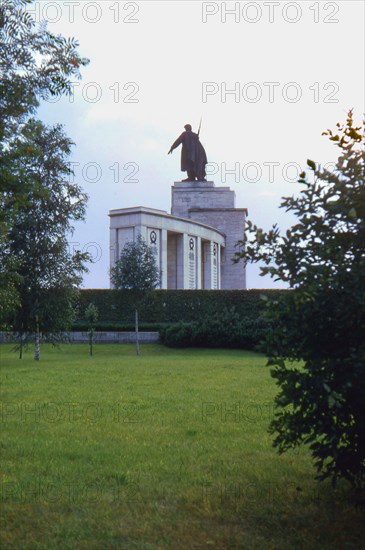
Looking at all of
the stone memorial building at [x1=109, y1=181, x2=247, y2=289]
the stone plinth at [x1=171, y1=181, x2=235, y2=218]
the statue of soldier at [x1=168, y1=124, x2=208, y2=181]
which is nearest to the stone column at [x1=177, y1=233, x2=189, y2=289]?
the stone memorial building at [x1=109, y1=181, x2=247, y2=289]

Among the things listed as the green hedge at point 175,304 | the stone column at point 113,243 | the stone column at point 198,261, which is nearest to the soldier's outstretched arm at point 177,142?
the stone column at point 198,261

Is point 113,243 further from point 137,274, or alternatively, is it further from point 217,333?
point 217,333

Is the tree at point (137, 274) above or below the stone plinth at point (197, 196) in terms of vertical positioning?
below

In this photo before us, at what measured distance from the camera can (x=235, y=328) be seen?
29.5m

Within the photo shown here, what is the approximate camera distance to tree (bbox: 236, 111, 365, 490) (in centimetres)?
497

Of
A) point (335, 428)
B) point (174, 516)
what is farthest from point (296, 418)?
point (174, 516)

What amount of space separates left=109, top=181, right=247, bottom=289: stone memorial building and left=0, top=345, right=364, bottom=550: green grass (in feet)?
91.9

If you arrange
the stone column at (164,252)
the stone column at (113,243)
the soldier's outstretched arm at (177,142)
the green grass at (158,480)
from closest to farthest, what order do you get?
1. the green grass at (158,480)
2. the stone column at (164,252)
3. the stone column at (113,243)
4. the soldier's outstretched arm at (177,142)

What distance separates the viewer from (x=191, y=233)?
4475 centimetres

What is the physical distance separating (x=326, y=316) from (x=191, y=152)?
148 ft

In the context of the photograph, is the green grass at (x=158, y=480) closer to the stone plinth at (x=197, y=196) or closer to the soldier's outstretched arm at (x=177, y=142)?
the soldier's outstretched arm at (x=177, y=142)

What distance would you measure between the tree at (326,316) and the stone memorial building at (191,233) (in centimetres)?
3266

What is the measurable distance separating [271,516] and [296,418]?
0.84 meters

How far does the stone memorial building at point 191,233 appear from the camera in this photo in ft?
134
